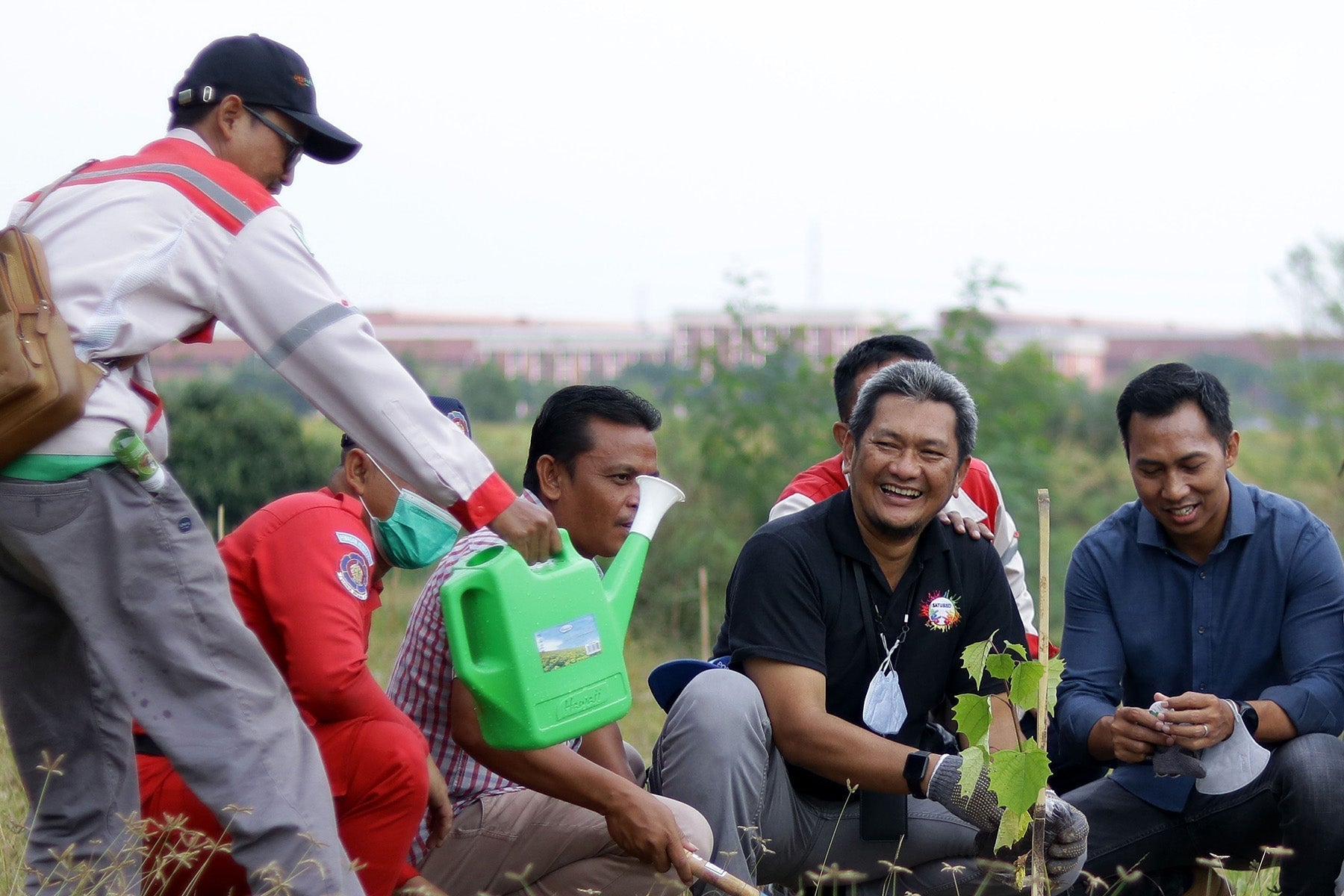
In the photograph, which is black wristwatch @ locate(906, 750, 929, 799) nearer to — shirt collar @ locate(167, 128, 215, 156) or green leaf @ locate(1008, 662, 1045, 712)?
green leaf @ locate(1008, 662, 1045, 712)

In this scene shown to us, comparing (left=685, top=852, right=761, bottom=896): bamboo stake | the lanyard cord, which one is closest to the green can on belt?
(left=685, top=852, right=761, bottom=896): bamboo stake

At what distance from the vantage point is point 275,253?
8.36ft

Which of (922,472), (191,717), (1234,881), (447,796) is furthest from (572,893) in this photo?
(1234,881)

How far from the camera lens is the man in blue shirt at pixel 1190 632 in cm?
357

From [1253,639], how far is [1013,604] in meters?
0.72

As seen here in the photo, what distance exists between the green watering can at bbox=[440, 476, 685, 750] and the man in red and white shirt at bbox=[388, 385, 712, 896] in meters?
0.18

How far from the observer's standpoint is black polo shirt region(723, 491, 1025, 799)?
3371 millimetres

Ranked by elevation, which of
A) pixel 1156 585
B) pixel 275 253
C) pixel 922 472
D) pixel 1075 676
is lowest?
pixel 1075 676

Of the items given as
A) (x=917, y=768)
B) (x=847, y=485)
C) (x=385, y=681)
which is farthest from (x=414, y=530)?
(x=385, y=681)

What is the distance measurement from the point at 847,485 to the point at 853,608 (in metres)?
0.84

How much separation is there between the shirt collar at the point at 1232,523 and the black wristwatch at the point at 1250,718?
49 cm

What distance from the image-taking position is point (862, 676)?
345 cm

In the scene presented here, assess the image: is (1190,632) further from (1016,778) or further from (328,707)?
(328,707)

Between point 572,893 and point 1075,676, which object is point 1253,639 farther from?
point 572,893
